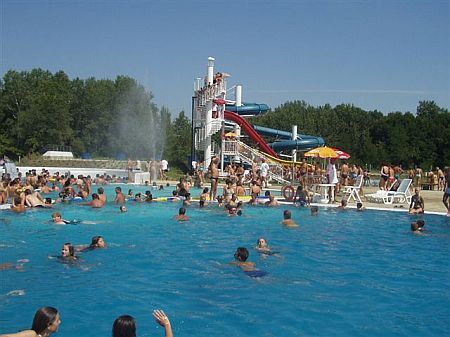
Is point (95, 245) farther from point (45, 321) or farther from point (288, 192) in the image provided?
point (288, 192)

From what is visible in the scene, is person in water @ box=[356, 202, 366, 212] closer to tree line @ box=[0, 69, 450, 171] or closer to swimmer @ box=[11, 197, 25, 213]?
swimmer @ box=[11, 197, 25, 213]

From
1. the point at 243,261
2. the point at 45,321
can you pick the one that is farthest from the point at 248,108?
A: the point at 45,321

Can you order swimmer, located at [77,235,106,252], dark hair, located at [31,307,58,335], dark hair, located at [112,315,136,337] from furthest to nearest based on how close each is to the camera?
swimmer, located at [77,235,106,252] → dark hair, located at [31,307,58,335] → dark hair, located at [112,315,136,337]

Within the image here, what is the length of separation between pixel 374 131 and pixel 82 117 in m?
33.5

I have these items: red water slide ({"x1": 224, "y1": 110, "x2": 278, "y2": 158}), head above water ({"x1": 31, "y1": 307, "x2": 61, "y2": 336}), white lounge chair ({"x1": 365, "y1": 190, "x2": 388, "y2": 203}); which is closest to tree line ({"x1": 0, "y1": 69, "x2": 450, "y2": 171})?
red water slide ({"x1": 224, "y1": 110, "x2": 278, "y2": 158})

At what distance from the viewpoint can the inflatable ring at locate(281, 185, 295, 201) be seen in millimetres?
18584

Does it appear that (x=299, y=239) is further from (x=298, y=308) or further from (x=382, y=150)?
(x=382, y=150)

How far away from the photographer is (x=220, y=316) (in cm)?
613

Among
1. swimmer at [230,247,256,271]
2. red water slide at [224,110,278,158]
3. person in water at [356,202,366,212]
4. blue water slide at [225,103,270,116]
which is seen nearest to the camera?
swimmer at [230,247,256,271]

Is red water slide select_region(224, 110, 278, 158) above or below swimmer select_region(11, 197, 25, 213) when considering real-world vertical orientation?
above

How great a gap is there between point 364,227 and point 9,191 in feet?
37.4

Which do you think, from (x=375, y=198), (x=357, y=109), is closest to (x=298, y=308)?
(x=375, y=198)

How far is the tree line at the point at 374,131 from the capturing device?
2004 inches

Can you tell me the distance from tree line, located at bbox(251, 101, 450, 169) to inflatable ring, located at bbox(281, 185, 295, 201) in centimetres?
3326
